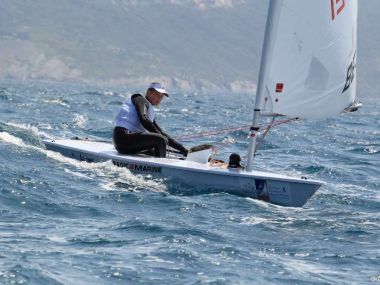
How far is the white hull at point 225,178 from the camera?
13.9 m

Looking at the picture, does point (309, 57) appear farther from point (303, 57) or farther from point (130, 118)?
point (130, 118)

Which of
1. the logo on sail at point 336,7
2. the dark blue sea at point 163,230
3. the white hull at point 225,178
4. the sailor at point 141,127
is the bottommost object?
the dark blue sea at point 163,230

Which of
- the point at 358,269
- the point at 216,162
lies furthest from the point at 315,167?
the point at 358,269

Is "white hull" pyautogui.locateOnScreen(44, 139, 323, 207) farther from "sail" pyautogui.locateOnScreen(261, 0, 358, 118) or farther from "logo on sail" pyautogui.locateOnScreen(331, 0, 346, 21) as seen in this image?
"logo on sail" pyautogui.locateOnScreen(331, 0, 346, 21)

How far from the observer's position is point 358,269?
10.2m

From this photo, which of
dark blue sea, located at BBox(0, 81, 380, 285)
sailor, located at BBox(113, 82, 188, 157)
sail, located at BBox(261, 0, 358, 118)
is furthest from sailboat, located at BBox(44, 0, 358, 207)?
sailor, located at BBox(113, 82, 188, 157)

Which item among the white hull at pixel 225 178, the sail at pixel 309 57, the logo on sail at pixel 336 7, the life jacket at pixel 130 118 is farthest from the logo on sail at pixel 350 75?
the life jacket at pixel 130 118

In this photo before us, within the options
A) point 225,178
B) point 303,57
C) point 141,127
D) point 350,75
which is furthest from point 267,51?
point 141,127

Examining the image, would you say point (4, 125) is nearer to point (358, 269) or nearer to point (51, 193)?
point (51, 193)

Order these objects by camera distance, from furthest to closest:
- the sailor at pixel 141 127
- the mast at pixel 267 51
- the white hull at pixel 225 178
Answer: the sailor at pixel 141 127 → the mast at pixel 267 51 → the white hull at pixel 225 178

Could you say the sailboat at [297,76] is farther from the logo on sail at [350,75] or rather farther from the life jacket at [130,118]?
the life jacket at [130,118]

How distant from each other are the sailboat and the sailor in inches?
56.2

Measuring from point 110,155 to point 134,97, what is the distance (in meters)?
1.15

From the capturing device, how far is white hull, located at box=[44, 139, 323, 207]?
545 inches
